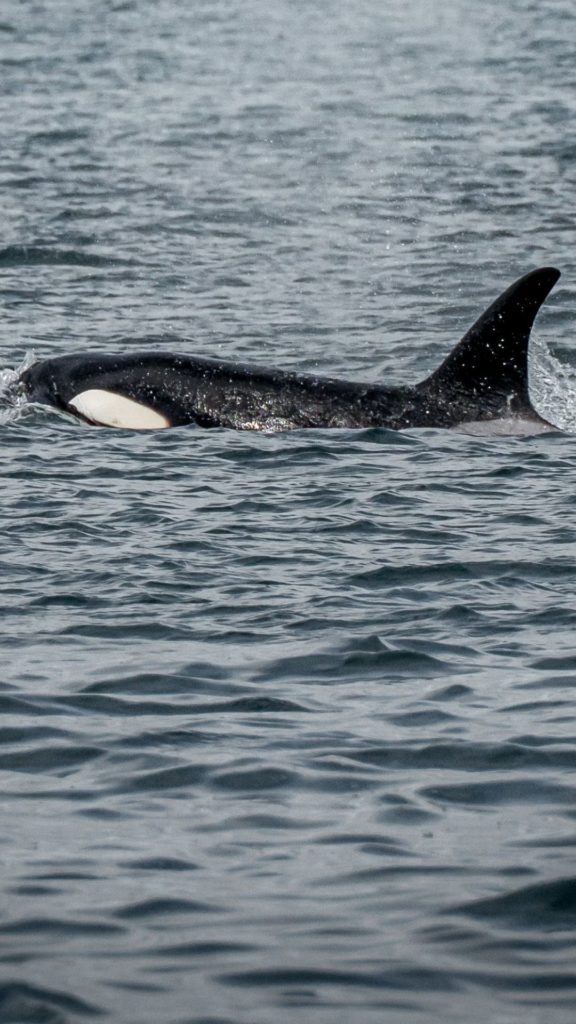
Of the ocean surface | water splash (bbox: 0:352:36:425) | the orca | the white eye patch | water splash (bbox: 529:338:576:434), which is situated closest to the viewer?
the ocean surface

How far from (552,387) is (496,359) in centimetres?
256

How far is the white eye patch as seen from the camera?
1711 cm

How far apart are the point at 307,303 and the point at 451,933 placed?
17672 millimetres

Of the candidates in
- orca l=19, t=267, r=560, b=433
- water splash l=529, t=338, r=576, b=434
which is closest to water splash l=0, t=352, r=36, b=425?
orca l=19, t=267, r=560, b=433

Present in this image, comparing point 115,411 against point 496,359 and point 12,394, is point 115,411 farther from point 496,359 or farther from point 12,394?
point 496,359

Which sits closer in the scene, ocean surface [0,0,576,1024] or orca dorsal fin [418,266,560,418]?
ocean surface [0,0,576,1024]

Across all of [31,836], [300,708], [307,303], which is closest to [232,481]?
[300,708]

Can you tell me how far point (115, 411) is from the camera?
17266 millimetres

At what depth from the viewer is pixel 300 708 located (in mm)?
9906

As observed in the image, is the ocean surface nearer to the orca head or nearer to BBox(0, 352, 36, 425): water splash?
BBox(0, 352, 36, 425): water splash

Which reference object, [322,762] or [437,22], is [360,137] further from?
[322,762]

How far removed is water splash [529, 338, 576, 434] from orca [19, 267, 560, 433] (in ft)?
2.82

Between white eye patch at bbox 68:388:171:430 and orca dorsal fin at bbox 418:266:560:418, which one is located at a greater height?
orca dorsal fin at bbox 418:266:560:418

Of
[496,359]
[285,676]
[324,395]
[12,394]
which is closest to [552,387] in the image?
[496,359]
